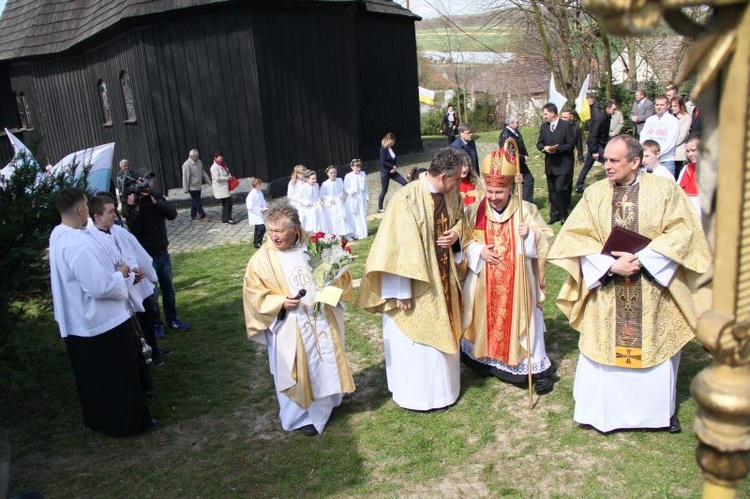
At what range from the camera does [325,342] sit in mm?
5008

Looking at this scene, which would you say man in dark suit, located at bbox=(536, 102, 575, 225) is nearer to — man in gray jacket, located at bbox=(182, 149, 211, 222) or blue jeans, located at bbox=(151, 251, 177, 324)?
blue jeans, located at bbox=(151, 251, 177, 324)

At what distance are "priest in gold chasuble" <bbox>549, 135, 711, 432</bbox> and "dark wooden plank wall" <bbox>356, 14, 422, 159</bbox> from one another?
16.8 m

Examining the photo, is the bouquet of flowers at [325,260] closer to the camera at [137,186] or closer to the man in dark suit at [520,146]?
the camera at [137,186]

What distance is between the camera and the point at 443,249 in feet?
17.1

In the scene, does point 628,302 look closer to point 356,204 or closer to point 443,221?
point 443,221

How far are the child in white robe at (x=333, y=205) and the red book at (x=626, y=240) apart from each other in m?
8.15

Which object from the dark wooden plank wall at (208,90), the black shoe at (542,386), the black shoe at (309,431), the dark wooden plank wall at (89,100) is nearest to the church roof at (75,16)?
the dark wooden plank wall at (208,90)

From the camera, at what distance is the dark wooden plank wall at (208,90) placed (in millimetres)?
15453

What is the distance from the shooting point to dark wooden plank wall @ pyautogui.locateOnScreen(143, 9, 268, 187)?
15453 mm

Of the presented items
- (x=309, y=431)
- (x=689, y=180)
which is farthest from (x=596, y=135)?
(x=309, y=431)

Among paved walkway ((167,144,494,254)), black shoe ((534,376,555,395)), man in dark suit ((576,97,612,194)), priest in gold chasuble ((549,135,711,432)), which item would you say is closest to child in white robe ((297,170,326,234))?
paved walkway ((167,144,494,254))

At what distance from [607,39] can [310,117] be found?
333 inches

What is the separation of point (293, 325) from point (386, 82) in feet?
60.2

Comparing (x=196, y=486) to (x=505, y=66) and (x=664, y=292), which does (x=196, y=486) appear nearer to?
(x=664, y=292)
